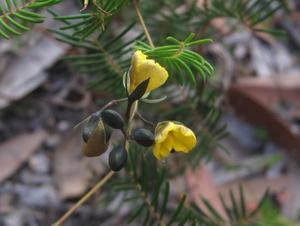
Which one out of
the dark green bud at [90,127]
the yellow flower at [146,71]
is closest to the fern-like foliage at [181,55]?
the yellow flower at [146,71]

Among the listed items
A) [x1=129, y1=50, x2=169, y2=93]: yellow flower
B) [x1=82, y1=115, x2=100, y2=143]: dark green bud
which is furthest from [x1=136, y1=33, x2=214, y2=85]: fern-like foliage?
[x1=82, y1=115, x2=100, y2=143]: dark green bud

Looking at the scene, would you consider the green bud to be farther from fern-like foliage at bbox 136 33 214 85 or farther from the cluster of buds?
fern-like foliage at bbox 136 33 214 85

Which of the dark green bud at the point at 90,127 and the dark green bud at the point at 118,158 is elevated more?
the dark green bud at the point at 90,127

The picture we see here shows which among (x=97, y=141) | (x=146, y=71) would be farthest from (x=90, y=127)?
(x=146, y=71)

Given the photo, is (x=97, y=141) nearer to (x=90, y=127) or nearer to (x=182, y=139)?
(x=90, y=127)

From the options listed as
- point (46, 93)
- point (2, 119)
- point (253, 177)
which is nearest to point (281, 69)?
point (253, 177)

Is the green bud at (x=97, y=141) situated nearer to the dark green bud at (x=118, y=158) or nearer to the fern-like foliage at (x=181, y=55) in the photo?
the dark green bud at (x=118, y=158)
